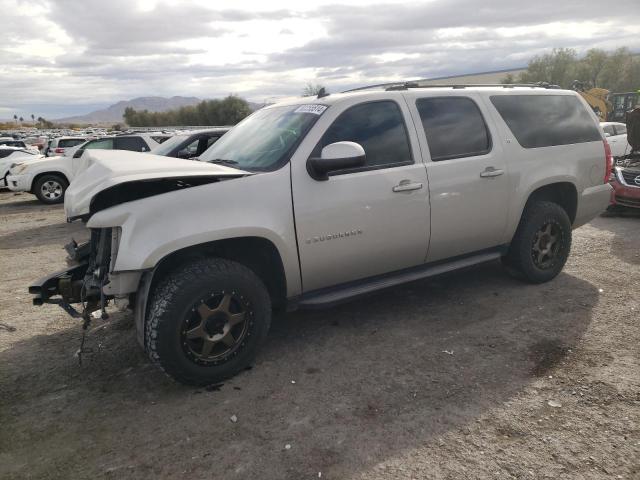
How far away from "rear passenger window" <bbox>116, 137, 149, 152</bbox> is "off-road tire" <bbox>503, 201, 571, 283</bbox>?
1052cm

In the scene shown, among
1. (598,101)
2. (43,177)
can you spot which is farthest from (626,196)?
(598,101)

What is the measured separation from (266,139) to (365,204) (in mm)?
962

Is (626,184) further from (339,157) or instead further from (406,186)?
(339,157)

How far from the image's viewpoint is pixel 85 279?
3414 mm

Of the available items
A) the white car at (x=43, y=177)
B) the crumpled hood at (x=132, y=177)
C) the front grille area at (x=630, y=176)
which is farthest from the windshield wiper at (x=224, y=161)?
the white car at (x=43, y=177)

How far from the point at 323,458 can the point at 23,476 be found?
155 cm

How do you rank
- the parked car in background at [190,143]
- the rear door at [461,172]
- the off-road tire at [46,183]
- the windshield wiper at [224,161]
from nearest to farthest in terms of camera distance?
the windshield wiper at [224,161], the rear door at [461,172], the parked car in background at [190,143], the off-road tire at [46,183]

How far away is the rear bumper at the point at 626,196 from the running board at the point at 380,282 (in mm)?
4620

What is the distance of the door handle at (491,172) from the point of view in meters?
4.29

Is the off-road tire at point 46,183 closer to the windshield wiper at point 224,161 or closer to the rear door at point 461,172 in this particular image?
the windshield wiper at point 224,161

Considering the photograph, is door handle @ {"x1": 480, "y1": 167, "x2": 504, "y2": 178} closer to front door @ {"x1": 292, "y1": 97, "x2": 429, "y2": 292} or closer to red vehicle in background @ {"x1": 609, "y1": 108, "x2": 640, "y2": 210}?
front door @ {"x1": 292, "y1": 97, "x2": 429, "y2": 292}

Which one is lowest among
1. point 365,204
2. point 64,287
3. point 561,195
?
point 64,287

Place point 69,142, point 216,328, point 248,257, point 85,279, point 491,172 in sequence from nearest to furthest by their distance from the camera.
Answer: point 216,328
point 85,279
point 248,257
point 491,172
point 69,142

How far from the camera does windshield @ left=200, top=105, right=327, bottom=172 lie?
3631 mm
